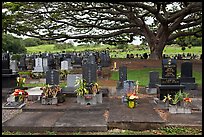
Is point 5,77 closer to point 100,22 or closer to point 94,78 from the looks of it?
point 94,78

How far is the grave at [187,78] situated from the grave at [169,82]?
301cm

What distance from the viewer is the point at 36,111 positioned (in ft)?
33.3

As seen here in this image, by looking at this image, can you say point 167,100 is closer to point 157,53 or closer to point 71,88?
point 71,88

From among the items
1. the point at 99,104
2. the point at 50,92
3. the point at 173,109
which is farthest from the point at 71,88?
the point at 173,109

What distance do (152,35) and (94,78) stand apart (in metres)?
18.5

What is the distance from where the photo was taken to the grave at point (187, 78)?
1421cm

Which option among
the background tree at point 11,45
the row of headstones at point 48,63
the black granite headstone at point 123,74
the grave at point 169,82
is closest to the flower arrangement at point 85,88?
the grave at point 169,82

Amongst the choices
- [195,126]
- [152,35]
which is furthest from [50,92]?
[152,35]

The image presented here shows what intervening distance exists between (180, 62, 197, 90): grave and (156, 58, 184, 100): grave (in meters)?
3.01

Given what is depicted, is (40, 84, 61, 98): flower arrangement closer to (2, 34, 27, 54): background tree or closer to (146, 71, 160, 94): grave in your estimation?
(146, 71, 160, 94): grave

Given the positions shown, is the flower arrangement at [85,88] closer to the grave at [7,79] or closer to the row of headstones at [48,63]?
the grave at [7,79]

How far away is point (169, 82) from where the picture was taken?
1130cm

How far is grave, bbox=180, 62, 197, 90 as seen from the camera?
14209 millimetres

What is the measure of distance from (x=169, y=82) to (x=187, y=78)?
3.59 metres
